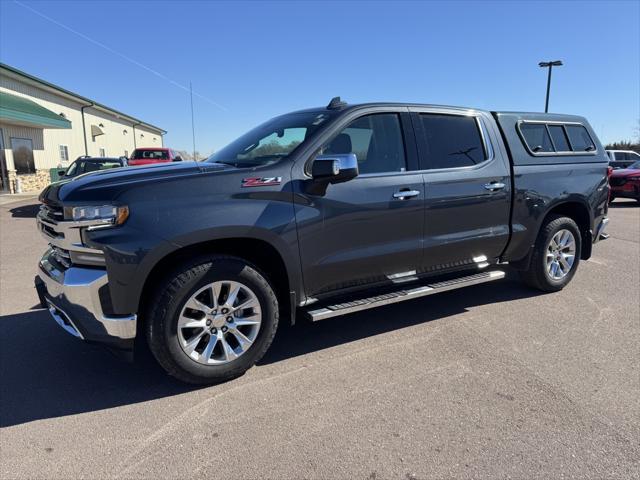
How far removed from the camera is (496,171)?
178 inches

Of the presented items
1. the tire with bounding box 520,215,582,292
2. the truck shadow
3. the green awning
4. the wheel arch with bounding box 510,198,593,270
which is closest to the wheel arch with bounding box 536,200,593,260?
the wheel arch with bounding box 510,198,593,270

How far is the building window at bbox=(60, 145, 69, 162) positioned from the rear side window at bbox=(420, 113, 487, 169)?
26090mm

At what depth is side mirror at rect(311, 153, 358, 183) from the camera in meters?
3.25

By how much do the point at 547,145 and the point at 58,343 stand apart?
17.4ft

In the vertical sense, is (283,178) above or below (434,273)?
above

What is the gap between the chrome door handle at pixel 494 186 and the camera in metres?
4.43

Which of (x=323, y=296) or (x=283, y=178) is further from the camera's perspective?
(x=323, y=296)

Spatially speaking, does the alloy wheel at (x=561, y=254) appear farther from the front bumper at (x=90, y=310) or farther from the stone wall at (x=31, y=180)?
the stone wall at (x=31, y=180)

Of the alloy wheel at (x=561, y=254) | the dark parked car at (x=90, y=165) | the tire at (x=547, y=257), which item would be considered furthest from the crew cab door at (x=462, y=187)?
the dark parked car at (x=90, y=165)

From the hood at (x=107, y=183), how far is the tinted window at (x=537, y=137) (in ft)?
11.1

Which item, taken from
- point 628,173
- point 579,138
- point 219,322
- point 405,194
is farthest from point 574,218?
point 628,173

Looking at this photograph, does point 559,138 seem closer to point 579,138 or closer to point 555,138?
point 555,138

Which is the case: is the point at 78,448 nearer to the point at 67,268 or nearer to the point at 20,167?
the point at 67,268

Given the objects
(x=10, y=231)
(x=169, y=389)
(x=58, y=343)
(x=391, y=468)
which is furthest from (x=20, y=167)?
(x=391, y=468)
